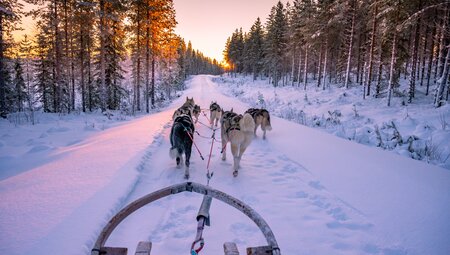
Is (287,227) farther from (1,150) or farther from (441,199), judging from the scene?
(1,150)

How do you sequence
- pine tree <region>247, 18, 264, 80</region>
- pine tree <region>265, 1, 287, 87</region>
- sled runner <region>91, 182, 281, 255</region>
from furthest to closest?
pine tree <region>247, 18, 264, 80</region> < pine tree <region>265, 1, 287, 87</region> < sled runner <region>91, 182, 281, 255</region>

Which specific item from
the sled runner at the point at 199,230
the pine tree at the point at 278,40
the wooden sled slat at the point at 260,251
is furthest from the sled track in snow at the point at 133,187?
the pine tree at the point at 278,40

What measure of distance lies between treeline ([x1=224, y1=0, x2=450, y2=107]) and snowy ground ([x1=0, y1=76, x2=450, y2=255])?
1201 cm

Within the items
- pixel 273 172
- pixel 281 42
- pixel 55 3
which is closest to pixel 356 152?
pixel 273 172

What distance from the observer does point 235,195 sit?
15.4 ft

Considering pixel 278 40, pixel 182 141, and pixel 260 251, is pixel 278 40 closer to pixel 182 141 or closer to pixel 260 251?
pixel 182 141

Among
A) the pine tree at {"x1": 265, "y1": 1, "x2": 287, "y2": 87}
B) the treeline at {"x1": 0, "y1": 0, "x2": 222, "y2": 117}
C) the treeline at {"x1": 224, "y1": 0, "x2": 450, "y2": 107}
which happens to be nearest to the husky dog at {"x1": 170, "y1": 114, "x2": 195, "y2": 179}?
the treeline at {"x1": 0, "y1": 0, "x2": 222, "y2": 117}

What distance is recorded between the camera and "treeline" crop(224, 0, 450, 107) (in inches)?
682

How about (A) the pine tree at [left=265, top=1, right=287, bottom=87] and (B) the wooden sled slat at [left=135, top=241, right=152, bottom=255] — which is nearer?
(B) the wooden sled slat at [left=135, top=241, right=152, bottom=255]

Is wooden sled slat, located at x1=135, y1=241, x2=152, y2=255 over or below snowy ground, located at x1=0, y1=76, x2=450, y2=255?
over

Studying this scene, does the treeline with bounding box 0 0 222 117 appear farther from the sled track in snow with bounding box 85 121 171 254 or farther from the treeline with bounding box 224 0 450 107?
the treeline with bounding box 224 0 450 107

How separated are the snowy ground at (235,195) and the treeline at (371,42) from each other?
12.0 m

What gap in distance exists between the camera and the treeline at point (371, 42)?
17312mm

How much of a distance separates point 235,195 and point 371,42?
2246 centimetres
